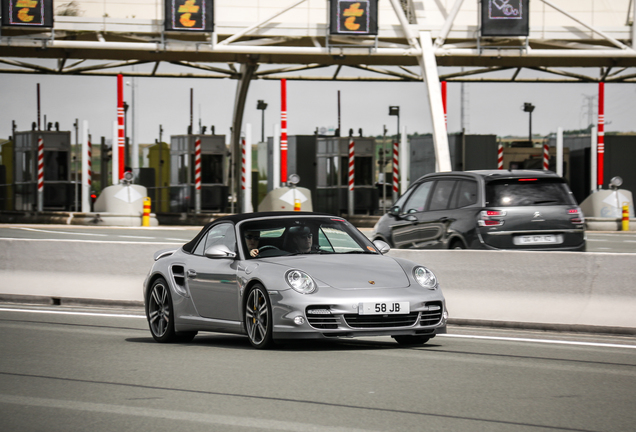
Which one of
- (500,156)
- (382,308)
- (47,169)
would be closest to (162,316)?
(382,308)

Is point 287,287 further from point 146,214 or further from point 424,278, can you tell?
point 146,214

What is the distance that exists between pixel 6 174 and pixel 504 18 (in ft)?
67.7

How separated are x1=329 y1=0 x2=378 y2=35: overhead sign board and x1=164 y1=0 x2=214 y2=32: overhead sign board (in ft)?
12.4

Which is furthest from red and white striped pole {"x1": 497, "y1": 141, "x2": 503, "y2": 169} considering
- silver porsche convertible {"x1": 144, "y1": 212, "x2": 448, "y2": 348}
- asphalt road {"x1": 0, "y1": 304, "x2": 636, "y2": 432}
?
silver porsche convertible {"x1": 144, "y1": 212, "x2": 448, "y2": 348}

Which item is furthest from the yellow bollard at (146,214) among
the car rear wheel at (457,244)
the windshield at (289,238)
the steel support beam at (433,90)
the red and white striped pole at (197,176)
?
the windshield at (289,238)

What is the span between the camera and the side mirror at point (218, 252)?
9.28 meters

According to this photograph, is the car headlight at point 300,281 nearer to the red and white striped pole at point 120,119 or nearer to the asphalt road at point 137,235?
the asphalt road at point 137,235

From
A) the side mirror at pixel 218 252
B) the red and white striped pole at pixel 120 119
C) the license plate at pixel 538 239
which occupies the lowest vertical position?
the license plate at pixel 538 239

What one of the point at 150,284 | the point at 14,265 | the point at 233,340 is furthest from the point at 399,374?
the point at 14,265

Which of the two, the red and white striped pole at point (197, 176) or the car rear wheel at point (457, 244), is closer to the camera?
the car rear wheel at point (457, 244)

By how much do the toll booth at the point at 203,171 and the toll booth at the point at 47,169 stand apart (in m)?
4.00

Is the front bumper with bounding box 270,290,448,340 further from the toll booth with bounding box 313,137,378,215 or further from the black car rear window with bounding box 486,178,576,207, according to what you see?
the toll booth with bounding box 313,137,378,215

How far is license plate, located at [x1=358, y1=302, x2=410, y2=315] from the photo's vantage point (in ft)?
28.4

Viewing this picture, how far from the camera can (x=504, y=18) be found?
3344 cm
